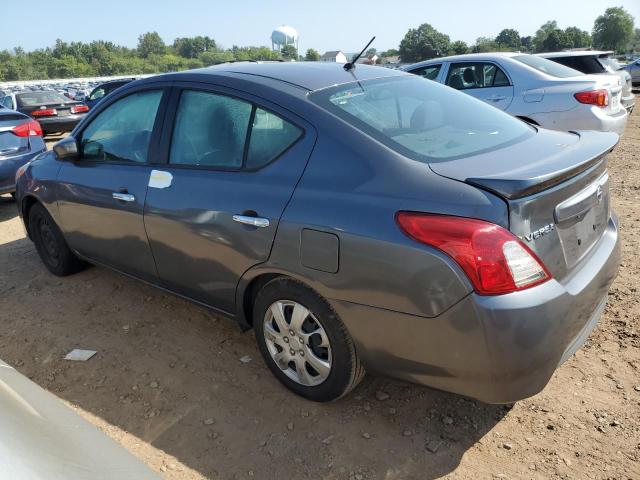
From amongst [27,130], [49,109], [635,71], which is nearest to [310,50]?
[635,71]

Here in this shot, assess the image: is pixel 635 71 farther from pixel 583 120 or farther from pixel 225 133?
pixel 225 133

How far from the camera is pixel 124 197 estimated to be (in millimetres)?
3203

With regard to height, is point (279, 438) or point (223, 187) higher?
point (223, 187)

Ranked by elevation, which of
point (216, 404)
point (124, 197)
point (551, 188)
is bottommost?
point (216, 404)

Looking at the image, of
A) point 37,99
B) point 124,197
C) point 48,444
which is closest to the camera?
point 48,444

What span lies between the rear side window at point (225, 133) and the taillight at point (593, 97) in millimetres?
5406

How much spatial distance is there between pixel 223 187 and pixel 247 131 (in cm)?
32

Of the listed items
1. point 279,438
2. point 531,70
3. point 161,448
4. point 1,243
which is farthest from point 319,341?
point 531,70

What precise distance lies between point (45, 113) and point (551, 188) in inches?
539

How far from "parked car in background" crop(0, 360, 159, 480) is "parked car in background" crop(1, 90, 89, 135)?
1290 cm

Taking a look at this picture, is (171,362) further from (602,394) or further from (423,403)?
(602,394)

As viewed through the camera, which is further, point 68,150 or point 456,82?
point 456,82

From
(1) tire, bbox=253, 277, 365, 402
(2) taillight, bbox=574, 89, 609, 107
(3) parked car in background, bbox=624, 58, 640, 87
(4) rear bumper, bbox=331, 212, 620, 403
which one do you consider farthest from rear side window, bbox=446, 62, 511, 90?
(3) parked car in background, bbox=624, 58, 640, 87

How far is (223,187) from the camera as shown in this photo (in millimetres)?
2658
